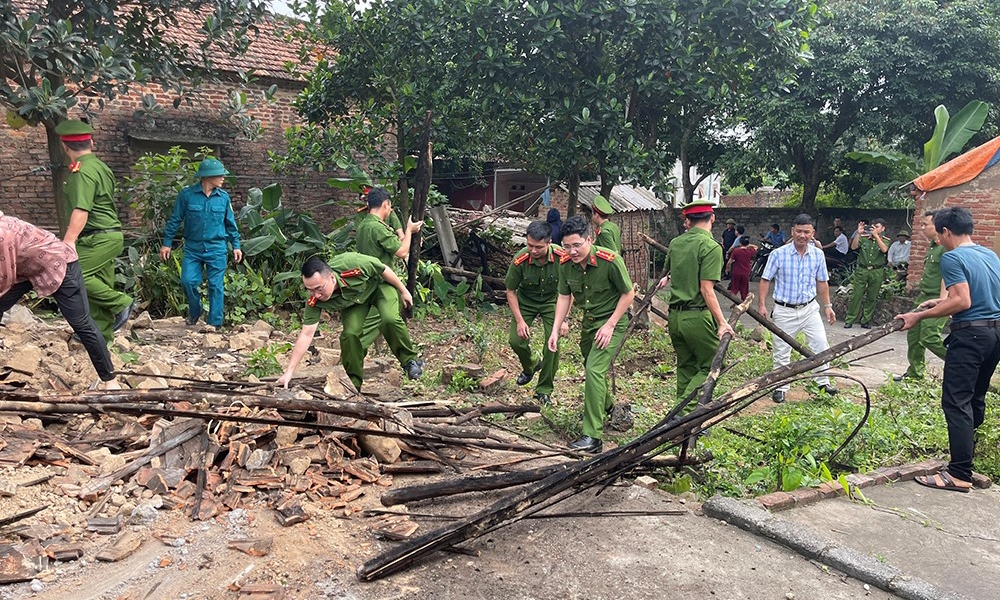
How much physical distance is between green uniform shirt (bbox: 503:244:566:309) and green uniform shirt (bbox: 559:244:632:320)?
1.25 feet

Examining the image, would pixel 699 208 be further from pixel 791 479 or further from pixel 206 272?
pixel 206 272

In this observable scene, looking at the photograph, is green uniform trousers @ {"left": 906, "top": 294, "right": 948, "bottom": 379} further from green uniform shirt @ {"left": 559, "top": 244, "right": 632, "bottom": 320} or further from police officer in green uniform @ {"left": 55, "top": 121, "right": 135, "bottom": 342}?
police officer in green uniform @ {"left": 55, "top": 121, "right": 135, "bottom": 342}

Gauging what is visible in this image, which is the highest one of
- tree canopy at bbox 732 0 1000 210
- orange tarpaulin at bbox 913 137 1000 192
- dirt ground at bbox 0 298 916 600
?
tree canopy at bbox 732 0 1000 210

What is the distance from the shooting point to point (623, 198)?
17.8 m

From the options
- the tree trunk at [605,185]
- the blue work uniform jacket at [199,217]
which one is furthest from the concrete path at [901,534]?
the blue work uniform jacket at [199,217]

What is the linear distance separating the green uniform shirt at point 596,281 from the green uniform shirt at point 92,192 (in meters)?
3.78

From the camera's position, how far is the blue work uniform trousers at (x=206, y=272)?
7.93 m

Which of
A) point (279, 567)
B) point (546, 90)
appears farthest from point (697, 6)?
point (279, 567)

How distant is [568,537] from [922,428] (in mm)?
3768

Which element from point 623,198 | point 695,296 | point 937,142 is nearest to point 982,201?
point 937,142

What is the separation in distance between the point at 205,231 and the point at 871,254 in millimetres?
9778

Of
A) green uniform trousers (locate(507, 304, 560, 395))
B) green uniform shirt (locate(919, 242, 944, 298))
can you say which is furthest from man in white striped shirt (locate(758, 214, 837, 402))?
green uniform trousers (locate(507, 304, 560, 395))

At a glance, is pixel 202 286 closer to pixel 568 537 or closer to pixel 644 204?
pixel 568 537

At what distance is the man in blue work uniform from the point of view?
7.84 m
